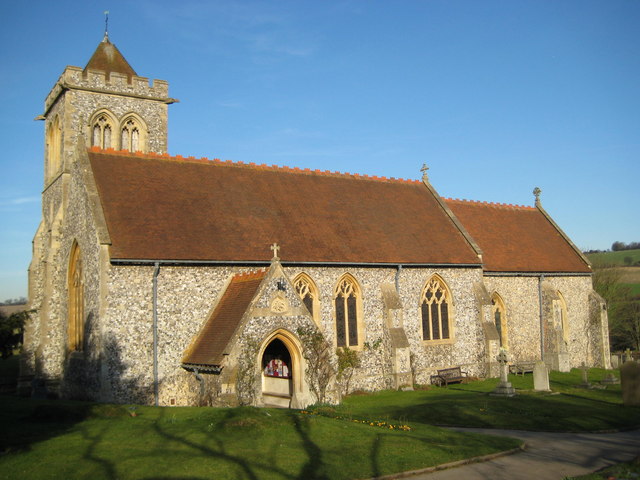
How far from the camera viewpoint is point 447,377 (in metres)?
26.9

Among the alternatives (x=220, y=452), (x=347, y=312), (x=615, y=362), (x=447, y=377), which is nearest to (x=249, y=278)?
(x=347, y=312)

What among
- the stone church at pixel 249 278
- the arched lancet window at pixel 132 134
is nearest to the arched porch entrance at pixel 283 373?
the stone church at pixel 249 278

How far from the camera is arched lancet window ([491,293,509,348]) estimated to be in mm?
31422

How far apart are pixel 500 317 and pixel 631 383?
469 inches

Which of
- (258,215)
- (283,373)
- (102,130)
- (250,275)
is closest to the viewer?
(250,275)

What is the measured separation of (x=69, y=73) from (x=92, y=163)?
22.2 ft

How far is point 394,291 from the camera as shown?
26109mm

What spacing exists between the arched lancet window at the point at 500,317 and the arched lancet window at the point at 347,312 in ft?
30.7

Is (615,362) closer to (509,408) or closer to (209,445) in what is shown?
(509,408)

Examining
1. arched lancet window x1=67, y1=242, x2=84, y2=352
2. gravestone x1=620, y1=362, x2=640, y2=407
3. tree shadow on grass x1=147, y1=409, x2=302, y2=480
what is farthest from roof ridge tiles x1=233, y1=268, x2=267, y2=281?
gravestone x1=620, y1=362, x2=640, y2=407

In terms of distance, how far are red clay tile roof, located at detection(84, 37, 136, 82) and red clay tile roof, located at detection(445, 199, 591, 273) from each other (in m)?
18.5

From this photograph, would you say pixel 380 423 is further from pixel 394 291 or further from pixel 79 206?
pixel 79 206

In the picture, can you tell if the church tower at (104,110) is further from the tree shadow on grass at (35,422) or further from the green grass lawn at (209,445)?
the green grass lawn at (209,445)

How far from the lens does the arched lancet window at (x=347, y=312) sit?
2492 centimetres
